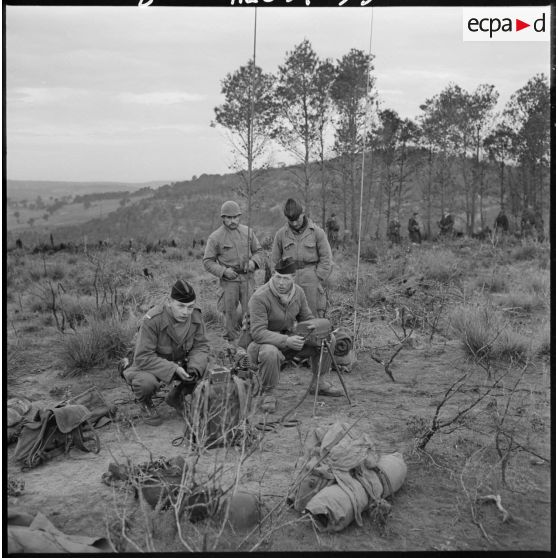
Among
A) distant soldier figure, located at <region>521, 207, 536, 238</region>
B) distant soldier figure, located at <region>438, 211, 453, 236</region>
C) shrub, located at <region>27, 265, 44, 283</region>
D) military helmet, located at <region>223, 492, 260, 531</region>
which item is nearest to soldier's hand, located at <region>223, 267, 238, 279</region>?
military helmet, located at <region>223, 492, 260, 531</region>

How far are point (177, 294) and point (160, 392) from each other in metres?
1.32

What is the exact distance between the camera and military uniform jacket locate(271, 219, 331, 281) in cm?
692

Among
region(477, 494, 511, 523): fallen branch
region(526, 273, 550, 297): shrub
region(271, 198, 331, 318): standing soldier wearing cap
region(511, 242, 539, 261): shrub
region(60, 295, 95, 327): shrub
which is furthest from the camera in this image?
region(511, 242, 539, 261): shrub

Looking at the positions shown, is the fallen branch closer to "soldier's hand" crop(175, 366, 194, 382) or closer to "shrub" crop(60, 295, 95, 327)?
"soldier's hand" crop(175, 366, 194, 382)

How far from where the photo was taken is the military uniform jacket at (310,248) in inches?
272

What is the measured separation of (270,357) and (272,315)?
496 millimetres

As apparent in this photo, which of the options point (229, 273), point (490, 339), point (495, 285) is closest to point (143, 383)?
point (229, 273)

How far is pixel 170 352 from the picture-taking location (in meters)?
5.29

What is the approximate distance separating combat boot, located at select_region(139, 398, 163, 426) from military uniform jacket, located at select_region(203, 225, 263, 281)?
7.69ft

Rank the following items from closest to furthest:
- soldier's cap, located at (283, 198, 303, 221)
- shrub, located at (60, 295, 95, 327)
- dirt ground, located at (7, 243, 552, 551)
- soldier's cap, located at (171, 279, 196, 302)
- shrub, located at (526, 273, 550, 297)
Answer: dirt ground, located at (7, 243, 552, 551) < soldier's cap, located at (171, 279, 196, 302) < soldier's cap, located at (283, 198, 303, 221) < shrub, located at (60, 295, 95, 327) < shrub, located at (526, 273, 550, 297)

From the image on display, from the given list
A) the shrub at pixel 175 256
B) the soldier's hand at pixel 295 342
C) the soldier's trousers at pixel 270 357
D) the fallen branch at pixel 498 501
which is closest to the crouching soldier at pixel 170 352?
the soldier's trousers at pixel 270 357

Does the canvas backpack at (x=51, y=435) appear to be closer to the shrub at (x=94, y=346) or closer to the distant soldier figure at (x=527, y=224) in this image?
the shrub at (x=94, y=346)

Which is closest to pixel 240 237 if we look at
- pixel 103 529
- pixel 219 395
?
pixel 219 395

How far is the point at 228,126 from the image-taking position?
27.6m
